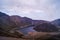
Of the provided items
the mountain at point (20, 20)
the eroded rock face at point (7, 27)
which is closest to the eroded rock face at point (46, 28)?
the mountain at point (20, 20)

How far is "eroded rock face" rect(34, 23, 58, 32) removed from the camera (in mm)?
5375

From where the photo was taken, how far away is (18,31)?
A: 5.28 m

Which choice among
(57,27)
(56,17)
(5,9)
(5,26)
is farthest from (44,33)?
(5,9)

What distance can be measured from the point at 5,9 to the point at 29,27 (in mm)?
1481

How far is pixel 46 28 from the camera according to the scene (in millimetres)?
5465

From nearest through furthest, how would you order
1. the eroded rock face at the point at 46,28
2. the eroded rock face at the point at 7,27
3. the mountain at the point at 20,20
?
1. the eroded rock face at the point at 7,27
2. the eroded rock face at the point at 46,28
3. the mountain at the point at 20,20

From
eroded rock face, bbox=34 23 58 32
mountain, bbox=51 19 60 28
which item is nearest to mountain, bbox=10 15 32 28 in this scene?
eroded rock face, bbox=34 23 58 32

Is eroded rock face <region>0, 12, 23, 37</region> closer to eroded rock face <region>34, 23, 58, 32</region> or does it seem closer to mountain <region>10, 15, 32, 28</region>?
mountain <region>10, 15, 32, 28</region>

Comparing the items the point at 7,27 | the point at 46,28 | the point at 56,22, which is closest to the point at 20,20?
the point at 7,27

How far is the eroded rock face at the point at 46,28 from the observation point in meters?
5.38

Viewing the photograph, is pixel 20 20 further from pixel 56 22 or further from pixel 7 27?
pixel 56 22

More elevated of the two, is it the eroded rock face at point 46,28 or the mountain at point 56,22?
the mountain at point 56,22

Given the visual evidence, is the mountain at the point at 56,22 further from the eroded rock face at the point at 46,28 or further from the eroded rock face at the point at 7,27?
the eroded rock face at the point at 7,27

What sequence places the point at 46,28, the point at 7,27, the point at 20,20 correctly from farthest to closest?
the point at 20,20 → the point at 46,28 → the point at 7,27
